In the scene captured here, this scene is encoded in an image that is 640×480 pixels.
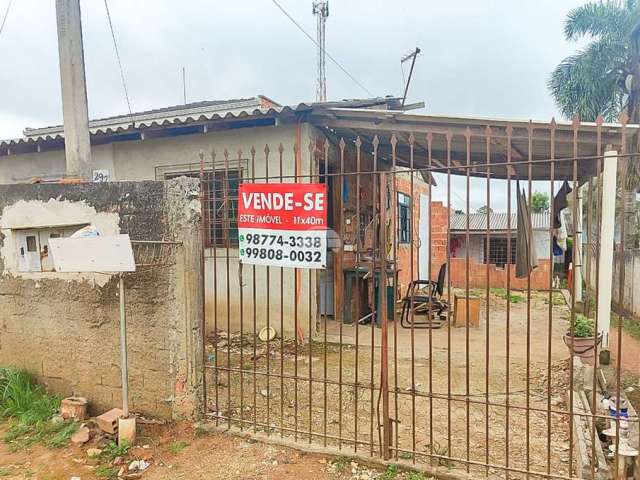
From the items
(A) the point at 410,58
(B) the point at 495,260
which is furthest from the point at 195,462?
(B) the point at 495,260

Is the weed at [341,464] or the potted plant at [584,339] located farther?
the potted plant at [584,339]

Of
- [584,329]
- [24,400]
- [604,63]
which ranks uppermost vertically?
[604,63]

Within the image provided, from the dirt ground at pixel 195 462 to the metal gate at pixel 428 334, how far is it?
7.3 inches

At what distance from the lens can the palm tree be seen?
13.3m

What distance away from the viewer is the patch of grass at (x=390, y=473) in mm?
2834

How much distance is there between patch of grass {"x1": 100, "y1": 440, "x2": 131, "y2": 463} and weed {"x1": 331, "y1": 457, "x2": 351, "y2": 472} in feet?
5.21

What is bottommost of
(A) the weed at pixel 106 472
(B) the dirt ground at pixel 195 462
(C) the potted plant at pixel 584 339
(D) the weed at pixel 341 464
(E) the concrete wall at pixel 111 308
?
(A) the weed at pixel 106 472

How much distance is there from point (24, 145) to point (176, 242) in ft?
20.8

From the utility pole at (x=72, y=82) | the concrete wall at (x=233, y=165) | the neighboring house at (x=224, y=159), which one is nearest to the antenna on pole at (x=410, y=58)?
the neighboring house at (x=224, y=159)

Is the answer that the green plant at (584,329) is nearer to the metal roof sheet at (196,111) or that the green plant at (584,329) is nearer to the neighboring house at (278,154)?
the neighboring house at (278,154)

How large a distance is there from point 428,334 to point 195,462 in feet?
10.8

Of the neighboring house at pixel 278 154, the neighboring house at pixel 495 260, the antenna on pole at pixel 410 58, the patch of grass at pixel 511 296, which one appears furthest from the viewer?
the neighboring house at pixel 495 260

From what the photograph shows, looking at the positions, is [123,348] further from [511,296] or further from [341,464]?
[511,296]

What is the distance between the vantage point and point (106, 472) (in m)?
3.02
